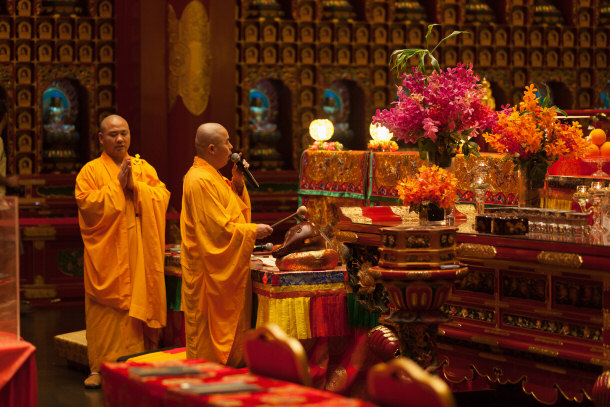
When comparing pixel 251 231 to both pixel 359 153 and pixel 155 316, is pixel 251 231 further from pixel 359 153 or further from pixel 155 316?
pixel 359 153

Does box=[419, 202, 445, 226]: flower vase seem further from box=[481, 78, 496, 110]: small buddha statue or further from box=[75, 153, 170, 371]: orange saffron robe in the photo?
box=[75, 153, 170, 371]: orange saffron robe

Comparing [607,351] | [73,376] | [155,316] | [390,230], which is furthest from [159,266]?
[607,351]

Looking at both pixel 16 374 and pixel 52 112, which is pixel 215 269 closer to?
pixel 16 374

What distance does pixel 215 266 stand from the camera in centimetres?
533

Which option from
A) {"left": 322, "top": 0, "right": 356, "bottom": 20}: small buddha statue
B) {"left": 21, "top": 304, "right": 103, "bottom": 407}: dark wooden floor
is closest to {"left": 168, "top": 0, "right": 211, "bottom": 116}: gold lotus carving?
{"left": 322, "top": 0, "right": 356, "bottom": 20}: small buddha statue

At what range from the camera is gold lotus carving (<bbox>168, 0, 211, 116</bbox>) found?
8523 millimetres

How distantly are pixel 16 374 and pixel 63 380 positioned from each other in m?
2.25

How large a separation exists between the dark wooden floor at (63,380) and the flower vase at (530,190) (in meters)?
0.98

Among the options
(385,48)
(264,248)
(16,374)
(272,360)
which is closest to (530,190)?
(264,248)

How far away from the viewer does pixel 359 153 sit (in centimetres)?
644

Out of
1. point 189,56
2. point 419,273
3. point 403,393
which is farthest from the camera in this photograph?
point 189,56

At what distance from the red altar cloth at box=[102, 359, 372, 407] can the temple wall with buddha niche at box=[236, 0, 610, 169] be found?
6.44m

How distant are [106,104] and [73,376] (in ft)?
11.7

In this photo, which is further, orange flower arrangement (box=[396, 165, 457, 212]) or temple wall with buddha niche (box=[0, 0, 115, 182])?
temple wall with buddha niche (box=[0, 0, 115, 182])
